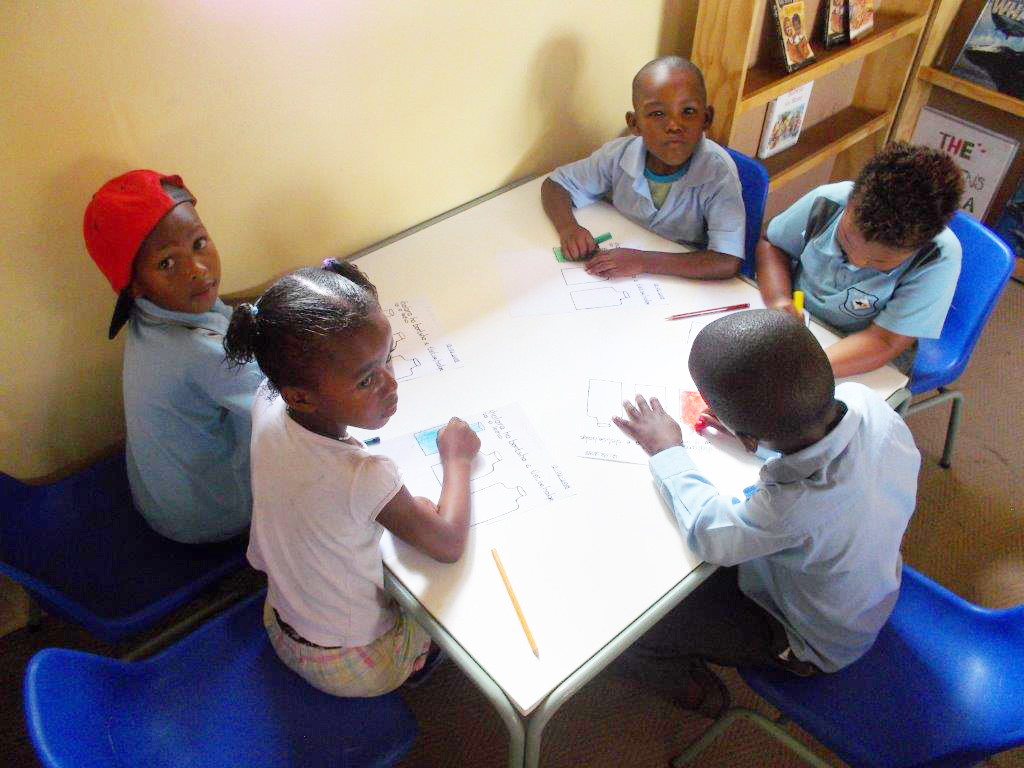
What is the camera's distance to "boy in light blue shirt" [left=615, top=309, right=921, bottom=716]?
1015 millimetres

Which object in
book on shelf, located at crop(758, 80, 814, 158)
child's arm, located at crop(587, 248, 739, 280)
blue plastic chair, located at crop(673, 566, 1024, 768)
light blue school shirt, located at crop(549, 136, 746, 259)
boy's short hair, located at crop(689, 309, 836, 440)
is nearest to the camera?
boy's short hair, located at crop(689, 309, 836, 440)

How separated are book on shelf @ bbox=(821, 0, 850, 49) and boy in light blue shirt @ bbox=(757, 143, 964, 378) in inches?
38.9

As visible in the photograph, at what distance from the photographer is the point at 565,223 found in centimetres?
182

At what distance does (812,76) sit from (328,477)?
2096 mm

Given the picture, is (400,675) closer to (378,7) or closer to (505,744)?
(505,744)

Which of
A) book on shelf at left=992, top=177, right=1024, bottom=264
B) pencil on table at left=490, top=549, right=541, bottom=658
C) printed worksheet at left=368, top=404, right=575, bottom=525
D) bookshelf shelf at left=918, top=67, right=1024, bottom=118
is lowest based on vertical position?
book on shelf at left=992, top=177, right=1024, bottom=264

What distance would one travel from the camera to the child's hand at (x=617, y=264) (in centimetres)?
169

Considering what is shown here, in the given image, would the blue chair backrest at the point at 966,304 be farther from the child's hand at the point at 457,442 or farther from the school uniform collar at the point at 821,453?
the child's hand at the point at 457,442

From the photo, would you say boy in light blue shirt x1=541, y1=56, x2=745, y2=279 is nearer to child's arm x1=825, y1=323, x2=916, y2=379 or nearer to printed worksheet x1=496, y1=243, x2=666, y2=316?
printed worksheet x1=496, y1=243, x2=666, y2=316

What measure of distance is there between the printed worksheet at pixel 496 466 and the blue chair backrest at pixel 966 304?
1.01 meters

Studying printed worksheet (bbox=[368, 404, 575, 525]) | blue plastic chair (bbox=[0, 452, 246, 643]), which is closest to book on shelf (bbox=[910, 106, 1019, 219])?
printed worksheet (bbox=[368, 404, 575, 525])

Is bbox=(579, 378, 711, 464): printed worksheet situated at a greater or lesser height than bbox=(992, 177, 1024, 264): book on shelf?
greater

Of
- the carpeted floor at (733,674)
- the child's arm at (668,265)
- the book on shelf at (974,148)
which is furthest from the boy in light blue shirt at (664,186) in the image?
the book on shelf at (974,148)

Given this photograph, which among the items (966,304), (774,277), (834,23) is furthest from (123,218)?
(834,23)
